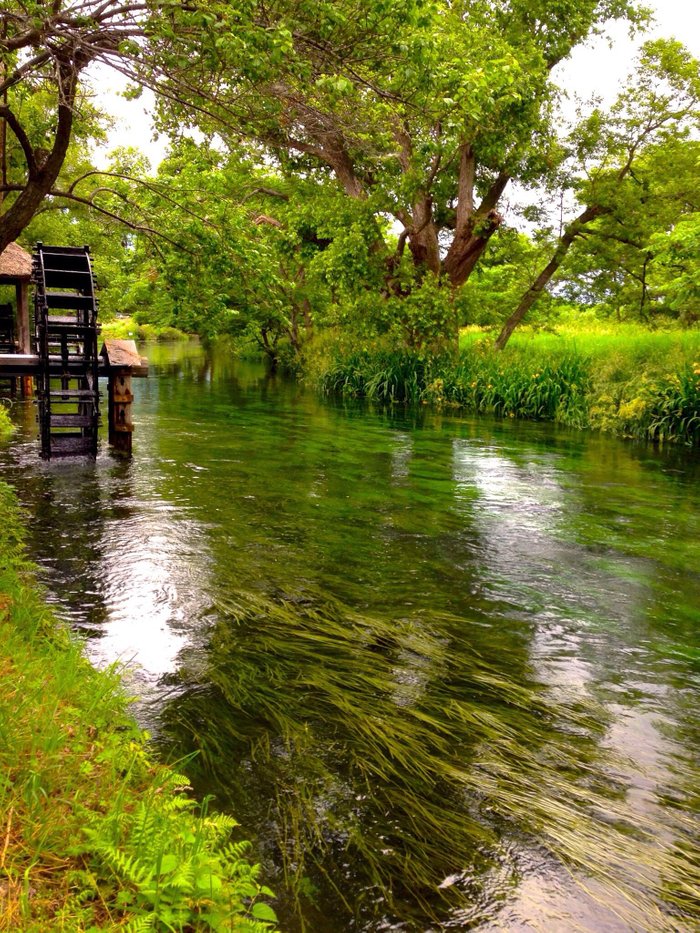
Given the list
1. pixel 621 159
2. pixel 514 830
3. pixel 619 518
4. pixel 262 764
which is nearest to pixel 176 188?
pixel 619 518

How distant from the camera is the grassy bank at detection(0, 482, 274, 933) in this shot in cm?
238

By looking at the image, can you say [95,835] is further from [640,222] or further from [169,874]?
[640,222]

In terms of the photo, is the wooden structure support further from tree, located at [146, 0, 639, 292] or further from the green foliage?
tree, located at [146, 0, 639, 292]

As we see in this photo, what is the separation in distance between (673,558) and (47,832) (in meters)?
7.23

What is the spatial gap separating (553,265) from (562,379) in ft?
25.6

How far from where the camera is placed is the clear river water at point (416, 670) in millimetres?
3326

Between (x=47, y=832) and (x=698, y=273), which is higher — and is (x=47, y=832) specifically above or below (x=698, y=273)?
below

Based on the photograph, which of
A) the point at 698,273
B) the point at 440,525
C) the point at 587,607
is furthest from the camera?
the point at 698,273

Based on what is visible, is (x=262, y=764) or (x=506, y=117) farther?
(x=506, y=117)

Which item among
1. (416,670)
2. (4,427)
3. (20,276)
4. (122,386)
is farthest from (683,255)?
(20,276)

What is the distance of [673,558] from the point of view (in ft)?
26.9

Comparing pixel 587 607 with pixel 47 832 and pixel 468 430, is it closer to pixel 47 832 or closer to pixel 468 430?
pixel 47 832

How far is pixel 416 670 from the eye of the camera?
532 cm

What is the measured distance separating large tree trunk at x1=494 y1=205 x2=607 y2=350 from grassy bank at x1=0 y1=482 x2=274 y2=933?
2244cm
